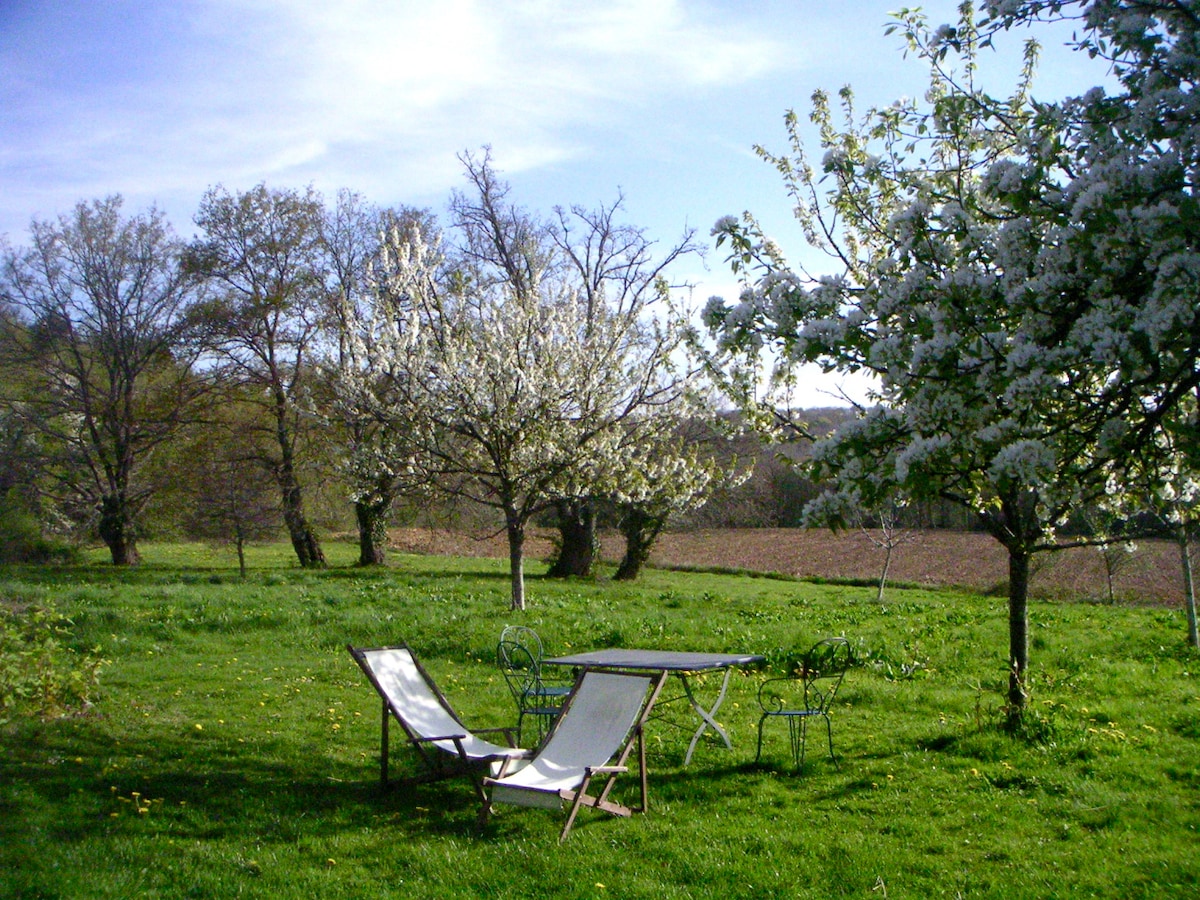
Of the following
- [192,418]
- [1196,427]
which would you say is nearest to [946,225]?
[1196,427]

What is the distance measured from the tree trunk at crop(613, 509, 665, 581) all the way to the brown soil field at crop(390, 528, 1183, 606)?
322cm

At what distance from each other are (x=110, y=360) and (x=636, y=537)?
625 inches

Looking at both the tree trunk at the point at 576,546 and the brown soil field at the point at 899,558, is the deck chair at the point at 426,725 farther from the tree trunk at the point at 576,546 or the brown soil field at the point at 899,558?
the tree trunk at the point at 576,546

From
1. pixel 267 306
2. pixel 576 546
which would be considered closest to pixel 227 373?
pixel 267 306

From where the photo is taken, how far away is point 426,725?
6.55 metres

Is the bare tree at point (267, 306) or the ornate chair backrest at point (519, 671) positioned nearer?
the ornate chair backrest at point (519, 671)

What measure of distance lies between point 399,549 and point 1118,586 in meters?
23.3

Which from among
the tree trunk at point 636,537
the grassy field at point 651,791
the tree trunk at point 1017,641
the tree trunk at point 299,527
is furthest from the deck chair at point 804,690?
the tree trunk at point 299,527

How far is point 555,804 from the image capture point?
543 centimetres

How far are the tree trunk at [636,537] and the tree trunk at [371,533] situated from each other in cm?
669

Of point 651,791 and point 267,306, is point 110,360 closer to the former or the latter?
point 267,306

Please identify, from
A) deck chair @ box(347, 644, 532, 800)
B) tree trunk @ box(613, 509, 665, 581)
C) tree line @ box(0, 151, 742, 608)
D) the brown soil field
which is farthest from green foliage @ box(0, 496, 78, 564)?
deck chair @ box(347, 644, 532, 800)

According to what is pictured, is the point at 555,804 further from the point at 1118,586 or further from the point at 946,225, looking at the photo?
the point at 1118,586

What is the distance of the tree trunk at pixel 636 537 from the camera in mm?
26062
